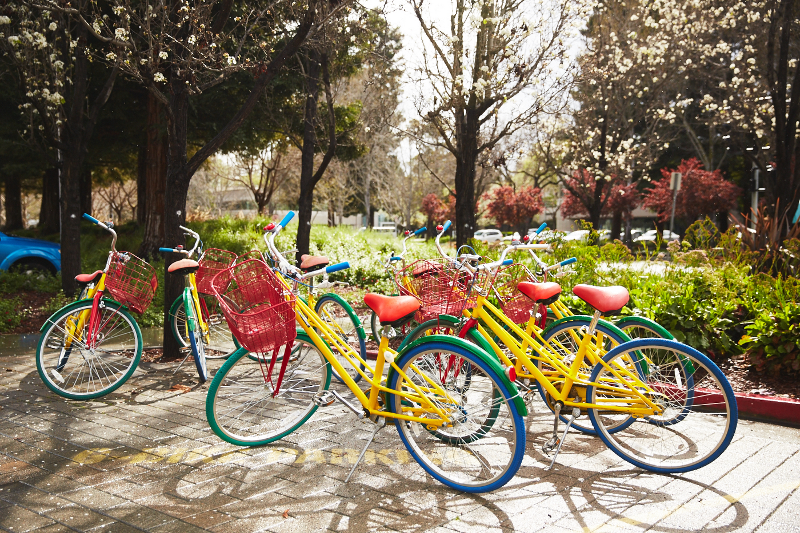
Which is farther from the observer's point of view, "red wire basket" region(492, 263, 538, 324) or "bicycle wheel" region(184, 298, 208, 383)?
"bicycle wheel" region(184, 298, 208, 383)

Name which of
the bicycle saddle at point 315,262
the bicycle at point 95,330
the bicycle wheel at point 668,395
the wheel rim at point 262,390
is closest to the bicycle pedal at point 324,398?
the wheel rim at point 262,390

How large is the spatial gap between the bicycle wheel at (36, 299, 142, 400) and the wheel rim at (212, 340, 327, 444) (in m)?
1.68

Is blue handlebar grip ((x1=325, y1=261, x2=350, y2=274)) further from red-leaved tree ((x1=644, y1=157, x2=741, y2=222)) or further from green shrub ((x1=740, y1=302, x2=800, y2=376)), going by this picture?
red-leaved tree ((x1=644, y1=157, x2=741, y2=222))

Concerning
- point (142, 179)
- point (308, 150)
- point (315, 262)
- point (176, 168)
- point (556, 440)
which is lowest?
point (556, 440)

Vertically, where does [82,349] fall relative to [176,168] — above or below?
below

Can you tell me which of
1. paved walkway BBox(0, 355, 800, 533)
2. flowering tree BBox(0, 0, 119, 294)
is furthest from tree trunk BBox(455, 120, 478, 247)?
paved walkway BBox(0, 355, 800, 533)

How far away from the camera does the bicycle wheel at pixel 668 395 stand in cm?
346

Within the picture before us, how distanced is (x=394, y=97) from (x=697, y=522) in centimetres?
1129

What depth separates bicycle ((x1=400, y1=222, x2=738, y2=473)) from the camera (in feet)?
11.7

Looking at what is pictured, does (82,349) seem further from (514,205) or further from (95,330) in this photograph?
(514,205)

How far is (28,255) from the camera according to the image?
12.0 meters

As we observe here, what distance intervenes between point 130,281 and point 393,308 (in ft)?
10.4

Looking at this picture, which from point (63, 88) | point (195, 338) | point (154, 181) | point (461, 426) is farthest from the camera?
point (154, 181)

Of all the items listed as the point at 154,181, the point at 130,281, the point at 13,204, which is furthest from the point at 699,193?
the point at 13,204
